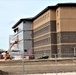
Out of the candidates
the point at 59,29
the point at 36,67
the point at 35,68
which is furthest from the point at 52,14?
the point at 35,68

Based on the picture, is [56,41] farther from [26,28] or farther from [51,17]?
[26,28]

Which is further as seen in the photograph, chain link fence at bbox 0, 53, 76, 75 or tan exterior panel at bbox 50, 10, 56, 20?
tan exterior panel at bbox 50, 10, 56, 20

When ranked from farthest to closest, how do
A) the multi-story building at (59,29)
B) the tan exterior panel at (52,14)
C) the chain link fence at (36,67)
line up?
the tan exterior panel at (52,14), the multi-story building at (59,29), the chain link fence at (36,67)

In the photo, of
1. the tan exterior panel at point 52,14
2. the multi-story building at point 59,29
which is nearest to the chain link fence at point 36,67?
the multi-story building at point 59,29

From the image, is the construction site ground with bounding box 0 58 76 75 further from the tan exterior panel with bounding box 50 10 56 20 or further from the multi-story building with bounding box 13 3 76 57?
the tan exterior panel with bounding box 50 10 56 20

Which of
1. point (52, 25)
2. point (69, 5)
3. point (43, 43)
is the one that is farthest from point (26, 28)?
point (69, 5)

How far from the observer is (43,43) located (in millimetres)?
105375

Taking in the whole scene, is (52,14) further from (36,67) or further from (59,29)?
(36,67)

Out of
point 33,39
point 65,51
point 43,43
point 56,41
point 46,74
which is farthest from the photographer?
point 33,39

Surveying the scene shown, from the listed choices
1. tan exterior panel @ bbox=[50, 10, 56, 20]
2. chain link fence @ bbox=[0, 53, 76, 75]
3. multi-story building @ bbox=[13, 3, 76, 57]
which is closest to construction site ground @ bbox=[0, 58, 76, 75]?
chain link fence @ bbox=[0, 53, 76, 75]

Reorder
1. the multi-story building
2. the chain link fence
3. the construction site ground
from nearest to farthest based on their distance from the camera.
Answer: the chain link fence < the construction site ground < the multi-story building

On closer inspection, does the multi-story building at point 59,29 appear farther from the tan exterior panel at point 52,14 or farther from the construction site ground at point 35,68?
the construction site ground at point 35,68

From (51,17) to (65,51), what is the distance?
14.3 meters

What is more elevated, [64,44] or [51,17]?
[51,17]
